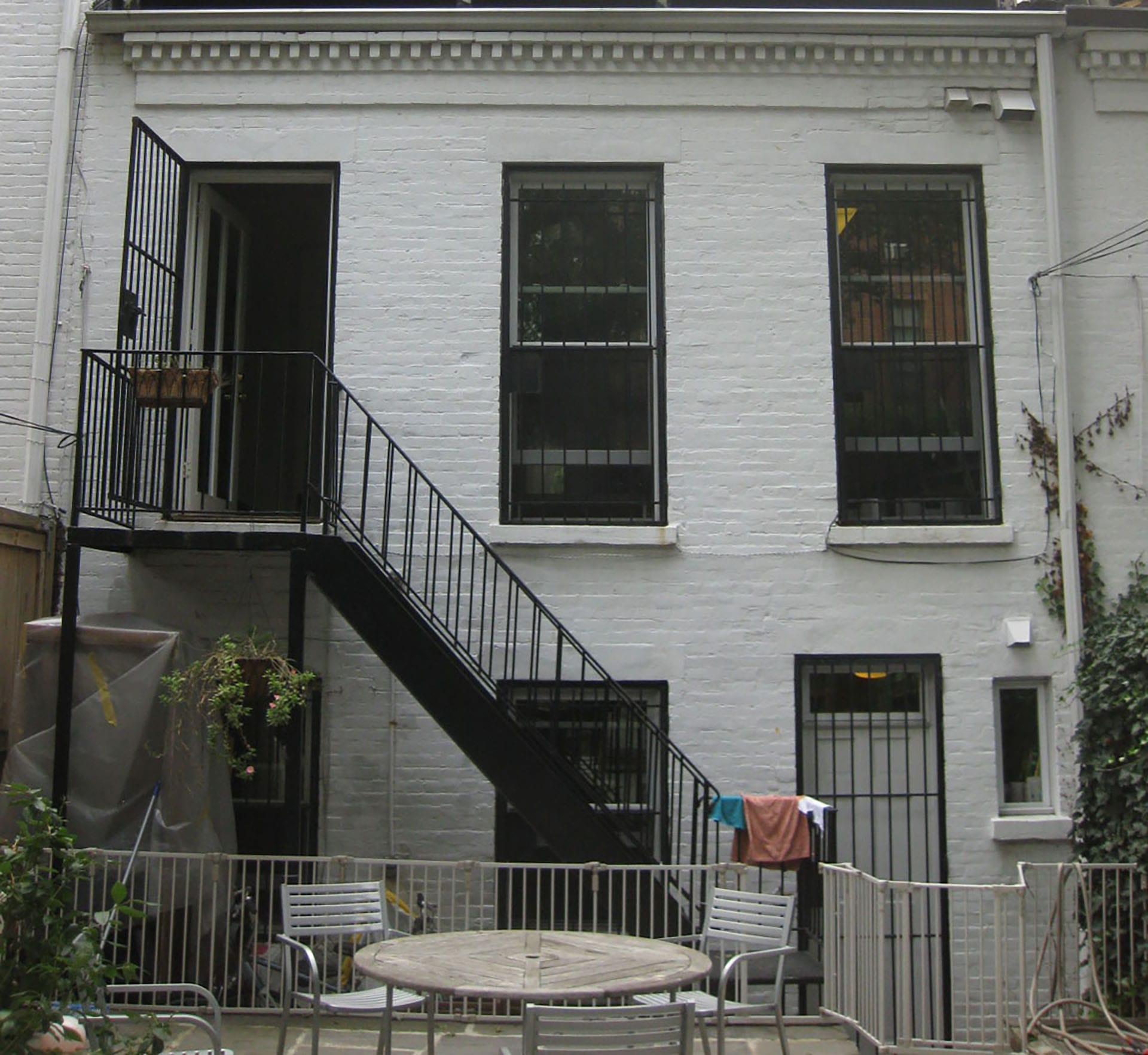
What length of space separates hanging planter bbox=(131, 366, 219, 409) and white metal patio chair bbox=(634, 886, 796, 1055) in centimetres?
449

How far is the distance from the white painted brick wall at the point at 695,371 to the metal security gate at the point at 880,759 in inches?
5.5

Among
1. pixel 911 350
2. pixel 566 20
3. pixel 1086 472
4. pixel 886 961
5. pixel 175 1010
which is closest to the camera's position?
pixel 175 1010

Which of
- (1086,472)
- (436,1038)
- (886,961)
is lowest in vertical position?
(436,1038)

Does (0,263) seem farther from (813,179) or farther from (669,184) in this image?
(813,179)

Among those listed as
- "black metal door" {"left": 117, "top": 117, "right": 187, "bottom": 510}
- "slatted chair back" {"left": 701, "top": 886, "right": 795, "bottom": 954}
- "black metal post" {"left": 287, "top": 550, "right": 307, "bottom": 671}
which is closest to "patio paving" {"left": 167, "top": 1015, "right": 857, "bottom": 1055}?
"slatted chair back" {"left": 701, "top": 886, "right": 795, "bottom": 954}

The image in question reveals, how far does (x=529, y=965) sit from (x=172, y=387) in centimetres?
461

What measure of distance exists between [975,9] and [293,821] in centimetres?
781

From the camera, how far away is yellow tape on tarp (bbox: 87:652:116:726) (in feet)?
26.4

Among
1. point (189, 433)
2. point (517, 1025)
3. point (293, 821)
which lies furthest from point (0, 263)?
point (517, 1025)

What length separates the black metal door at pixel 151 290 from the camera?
844cm

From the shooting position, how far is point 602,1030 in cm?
438

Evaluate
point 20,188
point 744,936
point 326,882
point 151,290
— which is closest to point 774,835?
point 744,936

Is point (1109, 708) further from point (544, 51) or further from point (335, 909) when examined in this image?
point (544, 51)

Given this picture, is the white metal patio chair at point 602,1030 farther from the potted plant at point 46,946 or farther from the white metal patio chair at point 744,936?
the white metal patio chair at point 744,936
